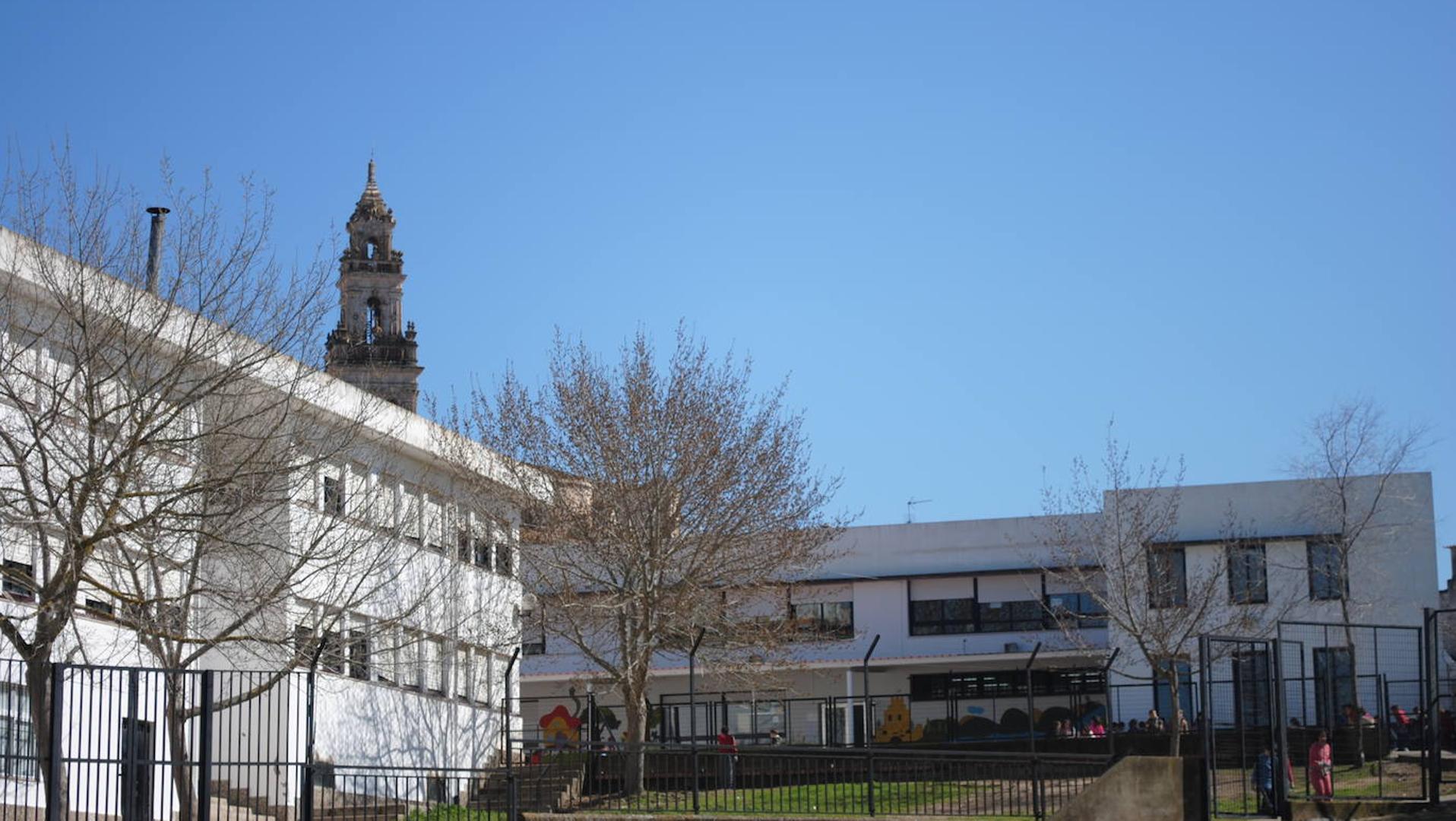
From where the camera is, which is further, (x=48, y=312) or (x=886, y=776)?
(x=886, y=776)

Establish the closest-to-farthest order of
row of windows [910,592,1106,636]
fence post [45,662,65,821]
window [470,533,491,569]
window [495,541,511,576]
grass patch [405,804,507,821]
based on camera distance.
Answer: fence post [45,662,65,821]
grass patch [405,804,507,821]
window [470,533,491,569]
window [495,541,511,576]
row of windows [910,592,1106,636]

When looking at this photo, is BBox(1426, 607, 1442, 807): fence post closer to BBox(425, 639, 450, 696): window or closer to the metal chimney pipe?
the metal chimney pipe

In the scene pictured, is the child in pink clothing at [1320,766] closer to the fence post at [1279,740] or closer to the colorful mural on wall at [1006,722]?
the fence post at [1279,740]

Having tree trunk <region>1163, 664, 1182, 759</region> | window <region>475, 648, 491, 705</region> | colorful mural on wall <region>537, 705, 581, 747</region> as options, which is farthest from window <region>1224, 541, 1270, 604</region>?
window <region>475, 648, 491, 705</region>

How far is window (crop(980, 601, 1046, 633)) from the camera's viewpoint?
58438 mm

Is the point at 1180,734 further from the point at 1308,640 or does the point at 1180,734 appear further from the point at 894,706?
the point at 894,706

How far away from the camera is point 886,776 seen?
130 ft

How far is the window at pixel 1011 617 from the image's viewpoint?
192ft

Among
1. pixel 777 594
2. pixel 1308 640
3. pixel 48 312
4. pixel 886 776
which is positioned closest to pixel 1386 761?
pixel 886 776

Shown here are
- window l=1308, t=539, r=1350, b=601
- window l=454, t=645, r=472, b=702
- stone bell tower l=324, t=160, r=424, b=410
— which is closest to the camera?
window l=454, t=645, r=472, b=702

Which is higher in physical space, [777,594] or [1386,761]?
[777,594]

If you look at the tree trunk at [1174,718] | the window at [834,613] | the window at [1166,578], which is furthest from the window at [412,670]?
the window at [834,613]

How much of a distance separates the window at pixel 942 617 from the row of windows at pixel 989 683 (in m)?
1.48

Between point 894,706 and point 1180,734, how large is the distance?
66.7 ft
